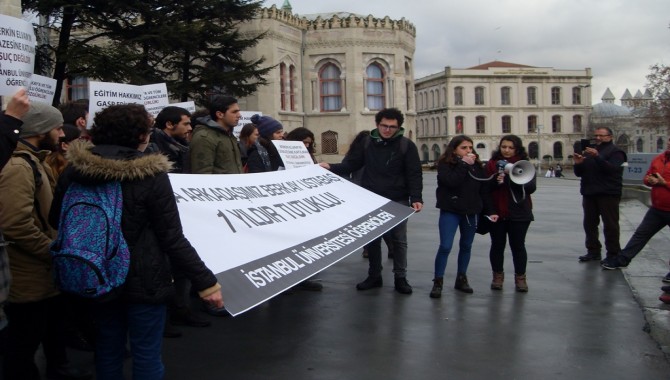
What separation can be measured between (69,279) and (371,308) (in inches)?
149

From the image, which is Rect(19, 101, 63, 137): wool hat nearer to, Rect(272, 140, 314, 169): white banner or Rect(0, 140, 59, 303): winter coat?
Rect(0, 140, 59, 303): winter coat

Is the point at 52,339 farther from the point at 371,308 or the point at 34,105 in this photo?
the point at 371,308

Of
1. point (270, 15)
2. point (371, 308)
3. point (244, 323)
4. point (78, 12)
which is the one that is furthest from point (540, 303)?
point (270, 15)

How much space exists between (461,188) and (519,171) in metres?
0.69

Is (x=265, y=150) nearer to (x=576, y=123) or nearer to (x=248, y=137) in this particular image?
(x=248, y=137)

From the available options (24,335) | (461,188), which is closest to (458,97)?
(461,188)

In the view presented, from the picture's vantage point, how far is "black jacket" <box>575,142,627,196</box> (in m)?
8.91

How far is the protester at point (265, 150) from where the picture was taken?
24.1 feet

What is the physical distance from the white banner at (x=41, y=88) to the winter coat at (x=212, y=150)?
7.80 ft

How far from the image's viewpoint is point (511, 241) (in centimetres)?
722

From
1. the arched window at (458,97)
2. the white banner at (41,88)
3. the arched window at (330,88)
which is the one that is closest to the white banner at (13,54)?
the white banner at (41,88)

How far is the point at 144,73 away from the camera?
2012 centimetres

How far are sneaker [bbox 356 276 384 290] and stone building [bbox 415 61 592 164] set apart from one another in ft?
284

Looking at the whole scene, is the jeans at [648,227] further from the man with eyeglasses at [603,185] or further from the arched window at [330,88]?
the arched window at [330,88]
